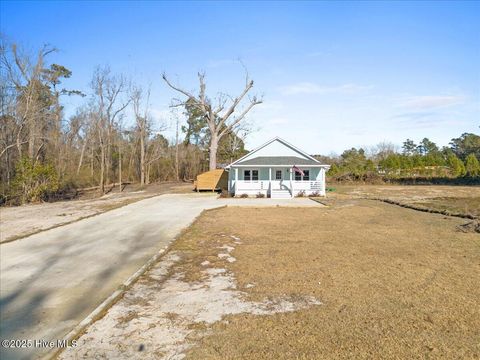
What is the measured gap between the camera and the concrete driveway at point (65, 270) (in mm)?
4457

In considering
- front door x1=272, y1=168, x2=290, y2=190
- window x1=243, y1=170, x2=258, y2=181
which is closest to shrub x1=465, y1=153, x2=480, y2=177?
front door x1=272, y1=168, x2=290, y2=190

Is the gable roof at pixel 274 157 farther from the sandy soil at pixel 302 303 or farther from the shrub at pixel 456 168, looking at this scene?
the shrub at pixel 456 168

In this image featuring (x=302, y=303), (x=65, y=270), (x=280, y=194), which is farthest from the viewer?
(x=280, y=194)

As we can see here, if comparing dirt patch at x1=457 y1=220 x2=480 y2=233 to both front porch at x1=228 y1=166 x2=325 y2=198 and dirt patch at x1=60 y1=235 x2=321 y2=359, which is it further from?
front porch at x1=228 y1=166 x2=325 y2=198

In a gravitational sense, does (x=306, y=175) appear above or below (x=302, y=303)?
above

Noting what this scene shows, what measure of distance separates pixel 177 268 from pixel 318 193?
786 inches

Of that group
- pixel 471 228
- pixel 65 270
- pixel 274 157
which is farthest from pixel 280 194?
pixel 65 270

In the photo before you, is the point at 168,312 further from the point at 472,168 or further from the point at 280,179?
the point at 472,168

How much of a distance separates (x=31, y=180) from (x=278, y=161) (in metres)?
16.0

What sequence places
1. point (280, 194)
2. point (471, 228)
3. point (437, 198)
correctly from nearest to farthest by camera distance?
point (471, 228) → point (437, 198) → point (280, 194)

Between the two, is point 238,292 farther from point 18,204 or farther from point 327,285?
point 18,204

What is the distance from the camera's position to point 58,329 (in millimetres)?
4203

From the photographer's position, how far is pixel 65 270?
6.75m

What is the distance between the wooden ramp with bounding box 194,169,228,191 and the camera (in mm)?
29688
